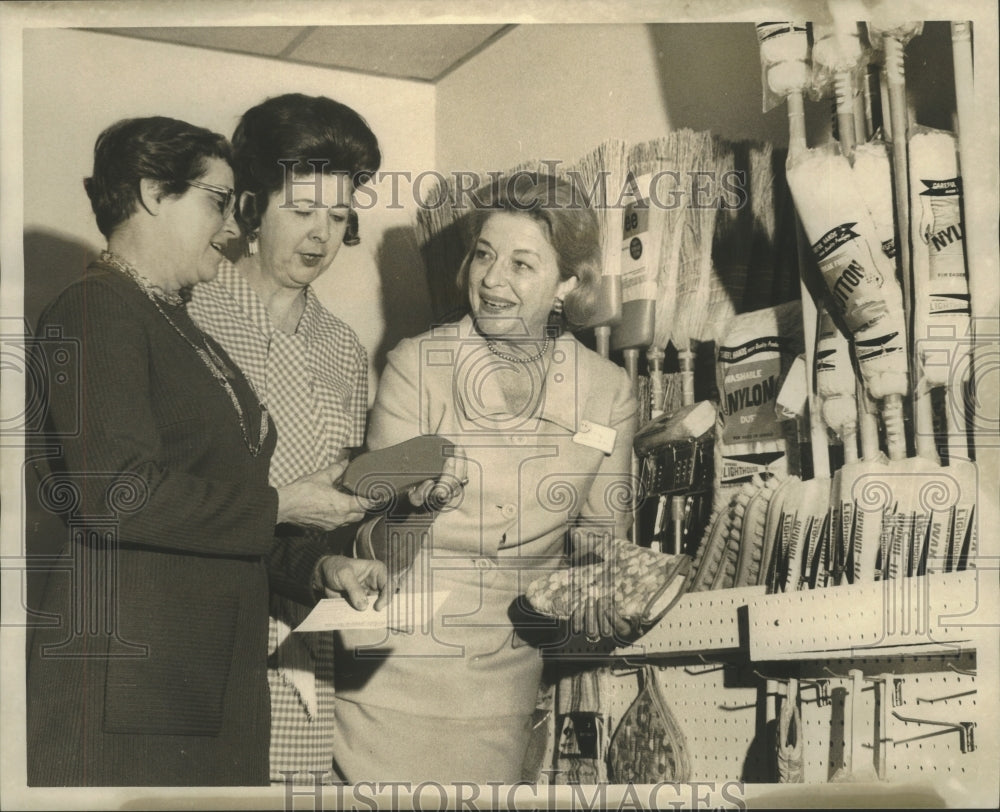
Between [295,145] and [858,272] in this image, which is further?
[295,145]

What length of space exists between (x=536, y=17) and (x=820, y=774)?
1328mm

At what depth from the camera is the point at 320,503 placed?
2.04 metres

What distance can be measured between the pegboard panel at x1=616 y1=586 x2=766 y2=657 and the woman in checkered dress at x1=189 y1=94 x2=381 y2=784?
0.53 meters

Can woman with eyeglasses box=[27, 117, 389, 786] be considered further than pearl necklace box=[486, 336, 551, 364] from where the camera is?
No

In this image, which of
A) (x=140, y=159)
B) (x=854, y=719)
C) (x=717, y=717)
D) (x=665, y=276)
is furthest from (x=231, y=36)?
(x=854, y=719)

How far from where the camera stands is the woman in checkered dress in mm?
2049

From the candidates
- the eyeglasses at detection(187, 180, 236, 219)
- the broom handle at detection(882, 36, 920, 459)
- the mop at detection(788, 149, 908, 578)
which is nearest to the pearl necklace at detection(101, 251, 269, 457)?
the eyeglasses at detection(187, 180, 236, 219)

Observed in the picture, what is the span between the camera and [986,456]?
200 cm

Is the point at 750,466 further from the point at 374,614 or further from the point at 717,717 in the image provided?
the point at 374,614

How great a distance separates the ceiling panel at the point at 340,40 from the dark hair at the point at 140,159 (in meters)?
0.16

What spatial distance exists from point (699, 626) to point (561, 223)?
697mm

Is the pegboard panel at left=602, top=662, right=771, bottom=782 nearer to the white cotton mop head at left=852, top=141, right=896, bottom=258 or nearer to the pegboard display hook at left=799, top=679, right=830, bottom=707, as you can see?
the pegboard display hook at left=799, top=679, right=830, bottom=707

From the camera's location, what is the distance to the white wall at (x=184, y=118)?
211 centimetres

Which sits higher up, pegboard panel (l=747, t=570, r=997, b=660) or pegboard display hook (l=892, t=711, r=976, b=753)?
pegboard panel (l=747, t=570, r=997, b=660)
